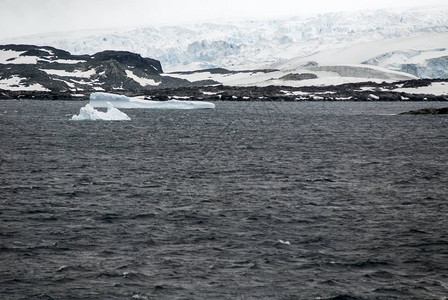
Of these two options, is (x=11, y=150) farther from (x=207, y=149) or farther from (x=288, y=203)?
(x=288, y=203)

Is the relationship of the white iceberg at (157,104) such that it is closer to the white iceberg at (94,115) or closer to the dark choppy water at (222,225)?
the white iceberg at (94,115)

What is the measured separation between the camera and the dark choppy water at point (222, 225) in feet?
57.7

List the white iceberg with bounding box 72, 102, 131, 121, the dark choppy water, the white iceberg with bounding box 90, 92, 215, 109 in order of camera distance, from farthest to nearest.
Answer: the white iceberg with bounding box 90, 92, 215, 109 → the white iceberg with bounding box 72, 102, 131, 121 → the dark choppy water

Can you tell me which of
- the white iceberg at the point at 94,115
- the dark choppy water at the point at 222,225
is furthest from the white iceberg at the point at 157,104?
the dark choppy water at the point at 222,225

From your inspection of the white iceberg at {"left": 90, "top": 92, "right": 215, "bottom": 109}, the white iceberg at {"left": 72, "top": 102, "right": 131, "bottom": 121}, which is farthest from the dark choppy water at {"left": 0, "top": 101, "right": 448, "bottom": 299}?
the white iceberg at {"left": 90, "top": 92, "right": 215, "bottom": 109}

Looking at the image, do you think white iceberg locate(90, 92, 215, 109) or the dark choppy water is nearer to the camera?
the dark choppy water

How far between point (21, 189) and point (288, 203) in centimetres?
1561

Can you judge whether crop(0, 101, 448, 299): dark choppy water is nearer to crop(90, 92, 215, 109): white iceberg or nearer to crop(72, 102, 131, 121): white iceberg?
crop(72, 102, 131, 121): white iceberg

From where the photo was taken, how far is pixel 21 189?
31922 mm

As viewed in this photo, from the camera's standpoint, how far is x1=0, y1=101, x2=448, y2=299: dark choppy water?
57.7 feet

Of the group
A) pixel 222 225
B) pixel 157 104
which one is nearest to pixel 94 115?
Result: pixel 157 104

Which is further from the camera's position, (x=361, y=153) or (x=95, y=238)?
(x=361, y=153)

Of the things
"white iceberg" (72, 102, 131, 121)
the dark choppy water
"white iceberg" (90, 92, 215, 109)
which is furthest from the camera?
"white iceberg" (90, 92, 215, 109)

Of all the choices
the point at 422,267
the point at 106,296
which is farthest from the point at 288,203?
the point at 106,296
